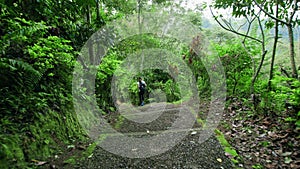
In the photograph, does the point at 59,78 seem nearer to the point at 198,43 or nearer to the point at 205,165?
the point at 205,165

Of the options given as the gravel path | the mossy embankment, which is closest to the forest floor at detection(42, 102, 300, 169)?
the gravel path

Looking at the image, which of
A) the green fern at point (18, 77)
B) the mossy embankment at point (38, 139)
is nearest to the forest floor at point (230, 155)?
the mossy embankment at point (38, 139)

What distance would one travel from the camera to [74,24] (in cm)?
523

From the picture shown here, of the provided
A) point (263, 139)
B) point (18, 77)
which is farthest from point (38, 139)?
point (263, 139)

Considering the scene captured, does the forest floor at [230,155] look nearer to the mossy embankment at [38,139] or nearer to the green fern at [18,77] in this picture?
the mossy embankment at [38,139]

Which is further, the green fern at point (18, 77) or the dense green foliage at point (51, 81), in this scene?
the green fern at point (18, 77)

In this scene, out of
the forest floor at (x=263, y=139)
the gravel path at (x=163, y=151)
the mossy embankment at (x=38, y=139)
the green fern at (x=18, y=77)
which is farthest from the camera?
the green fern at (x=18, y=77)

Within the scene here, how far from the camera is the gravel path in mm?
2584

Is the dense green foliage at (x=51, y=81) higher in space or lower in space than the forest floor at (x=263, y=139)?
higher

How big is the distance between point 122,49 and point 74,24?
14.9 feet

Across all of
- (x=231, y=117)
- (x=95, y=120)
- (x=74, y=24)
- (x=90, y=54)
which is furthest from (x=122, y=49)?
(x=231, y=117)

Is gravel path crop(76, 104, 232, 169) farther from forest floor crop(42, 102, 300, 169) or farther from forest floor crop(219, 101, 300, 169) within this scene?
forest floor crop(219, 101, 300, 169)

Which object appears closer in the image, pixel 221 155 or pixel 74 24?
pixel 221 155

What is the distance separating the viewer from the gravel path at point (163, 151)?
2.58 meters
